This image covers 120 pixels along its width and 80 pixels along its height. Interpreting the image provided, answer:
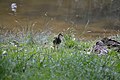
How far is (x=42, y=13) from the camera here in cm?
1423

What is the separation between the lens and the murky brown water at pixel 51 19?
1176 cm

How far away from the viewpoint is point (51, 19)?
1300 cm

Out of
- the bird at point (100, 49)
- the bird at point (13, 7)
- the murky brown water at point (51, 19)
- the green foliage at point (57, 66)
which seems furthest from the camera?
the bird at point (13, 7)

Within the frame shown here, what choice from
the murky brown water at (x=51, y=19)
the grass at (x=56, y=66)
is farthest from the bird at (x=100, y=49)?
the murky brown water at (x=51, y=19)

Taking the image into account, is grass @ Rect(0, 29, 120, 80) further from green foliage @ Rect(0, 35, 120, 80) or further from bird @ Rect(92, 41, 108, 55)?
bird @ Rect(92, 41, 108, 55)

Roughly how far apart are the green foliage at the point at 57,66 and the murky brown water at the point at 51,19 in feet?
16.8

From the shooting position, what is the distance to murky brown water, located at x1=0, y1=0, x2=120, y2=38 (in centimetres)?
1176

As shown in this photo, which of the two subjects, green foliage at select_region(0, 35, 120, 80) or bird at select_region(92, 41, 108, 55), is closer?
green foliage at select_region(0, 35, 120, 80)

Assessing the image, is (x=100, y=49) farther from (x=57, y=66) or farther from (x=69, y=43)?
(x=57, y=66)

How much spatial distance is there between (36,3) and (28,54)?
11.3m

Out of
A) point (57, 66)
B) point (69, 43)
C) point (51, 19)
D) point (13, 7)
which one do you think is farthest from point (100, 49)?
point (13, 7)

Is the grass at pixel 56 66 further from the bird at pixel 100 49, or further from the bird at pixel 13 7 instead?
the bird at pixel 13 7

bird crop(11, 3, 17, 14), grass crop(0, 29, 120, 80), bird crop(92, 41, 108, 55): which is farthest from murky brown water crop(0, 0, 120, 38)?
grass crop(0, 29, 120, 80)

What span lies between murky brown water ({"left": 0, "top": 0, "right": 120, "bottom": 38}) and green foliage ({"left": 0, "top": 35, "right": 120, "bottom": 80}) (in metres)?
5.13
